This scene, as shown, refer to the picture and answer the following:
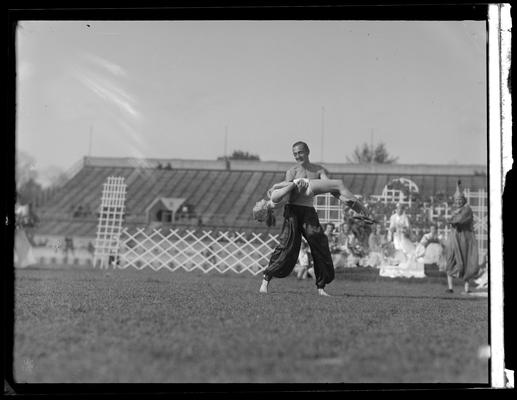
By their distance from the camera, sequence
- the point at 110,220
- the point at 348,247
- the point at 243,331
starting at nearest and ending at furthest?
1. the point at 243,331
2. the point at 110,220
3. the point at 348,247

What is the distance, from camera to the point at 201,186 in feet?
12.6

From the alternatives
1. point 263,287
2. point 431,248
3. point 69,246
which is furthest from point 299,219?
point 69,246

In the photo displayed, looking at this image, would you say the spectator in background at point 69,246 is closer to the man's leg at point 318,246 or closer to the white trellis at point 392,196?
the man's leg at point 318,246

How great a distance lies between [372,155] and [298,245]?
2.54 feet

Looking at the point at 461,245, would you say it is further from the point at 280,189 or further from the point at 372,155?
the point at 280,189

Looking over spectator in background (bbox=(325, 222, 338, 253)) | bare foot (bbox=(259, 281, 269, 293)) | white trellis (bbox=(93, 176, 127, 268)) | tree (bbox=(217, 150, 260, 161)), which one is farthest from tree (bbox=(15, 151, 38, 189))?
spectator in background (bbox=(325, 222, 338, 253))

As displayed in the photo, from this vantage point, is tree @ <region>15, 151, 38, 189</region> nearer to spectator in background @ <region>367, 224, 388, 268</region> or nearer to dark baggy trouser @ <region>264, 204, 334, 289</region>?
dark baggy trouser @ <region>264, 204, 334, 289</region>

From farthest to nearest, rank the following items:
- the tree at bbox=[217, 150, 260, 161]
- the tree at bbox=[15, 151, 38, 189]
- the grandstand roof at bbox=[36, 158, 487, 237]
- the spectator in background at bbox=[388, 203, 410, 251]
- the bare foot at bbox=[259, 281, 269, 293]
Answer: the spectator in background at bbox=[388, 203, 410, 251]
the bare foot at bbox=[259, 281, 269, 293]
the tree at bbox=[217, 150, 260, 161]
the grandstand roof at bbox=[36, 158, 487, 237]
the tree at bbox=[15, 151, 38, 189]

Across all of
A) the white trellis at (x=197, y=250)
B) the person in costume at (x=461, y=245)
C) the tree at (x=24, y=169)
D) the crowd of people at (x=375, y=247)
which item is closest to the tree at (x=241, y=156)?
the white trellis at (x=197, y=250)

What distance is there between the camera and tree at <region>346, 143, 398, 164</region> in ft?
11.8

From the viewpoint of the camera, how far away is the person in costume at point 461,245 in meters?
3.56
